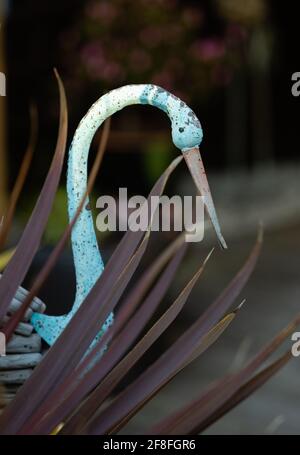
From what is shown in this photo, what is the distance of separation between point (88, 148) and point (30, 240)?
0.85 ft

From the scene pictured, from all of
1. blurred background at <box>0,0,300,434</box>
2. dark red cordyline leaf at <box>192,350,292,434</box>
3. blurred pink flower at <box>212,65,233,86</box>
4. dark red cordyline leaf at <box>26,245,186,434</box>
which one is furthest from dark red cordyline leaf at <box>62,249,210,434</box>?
blurred pink flower at <box>212,65,233,86</box>

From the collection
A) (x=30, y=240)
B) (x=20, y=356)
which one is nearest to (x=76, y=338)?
(x=30, y=240)

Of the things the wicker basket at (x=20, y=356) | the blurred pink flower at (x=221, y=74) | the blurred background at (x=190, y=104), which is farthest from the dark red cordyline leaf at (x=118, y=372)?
the blurred pink flower at (x=221, y=74)

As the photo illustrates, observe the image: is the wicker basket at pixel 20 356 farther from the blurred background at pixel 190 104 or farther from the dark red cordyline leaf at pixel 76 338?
the blurred background at pixel 190 104

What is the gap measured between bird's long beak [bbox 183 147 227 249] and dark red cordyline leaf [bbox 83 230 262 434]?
98mm

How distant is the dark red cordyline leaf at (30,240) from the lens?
52.3 inches

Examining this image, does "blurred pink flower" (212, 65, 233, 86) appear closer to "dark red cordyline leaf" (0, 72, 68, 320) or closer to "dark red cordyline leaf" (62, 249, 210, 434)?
"dark red cordyline leaf" (0, 72, 68, 320)

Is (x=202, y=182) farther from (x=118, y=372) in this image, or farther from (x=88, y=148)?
(x=118, y=372)

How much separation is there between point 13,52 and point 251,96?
2.39 meters

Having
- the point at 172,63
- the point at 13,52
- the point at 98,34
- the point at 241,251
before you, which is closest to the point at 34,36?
the point at 13,52

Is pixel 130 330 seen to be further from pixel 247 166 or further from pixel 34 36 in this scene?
pixel 247 166

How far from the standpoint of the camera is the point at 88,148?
154 centimetres

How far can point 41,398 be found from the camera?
4.11 ft

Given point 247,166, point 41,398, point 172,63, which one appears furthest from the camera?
point 247,166
